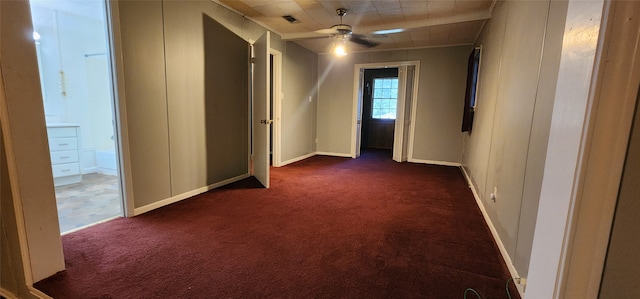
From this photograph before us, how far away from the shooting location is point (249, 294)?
1483 millimetres

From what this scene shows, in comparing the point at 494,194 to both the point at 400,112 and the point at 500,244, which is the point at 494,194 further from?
the point at 400,112

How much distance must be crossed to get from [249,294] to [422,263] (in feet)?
3.68

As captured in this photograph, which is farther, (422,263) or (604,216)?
(422,263)

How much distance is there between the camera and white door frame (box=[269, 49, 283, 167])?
4.61m

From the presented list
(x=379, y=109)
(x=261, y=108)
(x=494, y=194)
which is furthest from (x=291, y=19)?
(x=379, y=109)

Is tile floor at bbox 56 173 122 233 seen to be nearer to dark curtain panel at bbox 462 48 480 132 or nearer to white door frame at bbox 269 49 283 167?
white door frame at bbox 269 49 283 167

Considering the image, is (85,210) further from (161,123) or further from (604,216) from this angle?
(604,216)

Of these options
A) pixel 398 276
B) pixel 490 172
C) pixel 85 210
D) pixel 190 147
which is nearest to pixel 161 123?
pixel 190 147

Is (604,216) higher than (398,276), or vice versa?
(604,216)

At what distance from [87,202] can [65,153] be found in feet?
3.99

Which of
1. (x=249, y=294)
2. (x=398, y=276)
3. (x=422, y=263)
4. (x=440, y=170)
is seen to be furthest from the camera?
(x=440, y=170)

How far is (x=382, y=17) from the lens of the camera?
373 centimetres

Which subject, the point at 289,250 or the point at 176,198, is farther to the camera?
the point at 176,198

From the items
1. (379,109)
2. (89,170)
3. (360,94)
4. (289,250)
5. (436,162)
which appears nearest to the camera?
(289,250)
